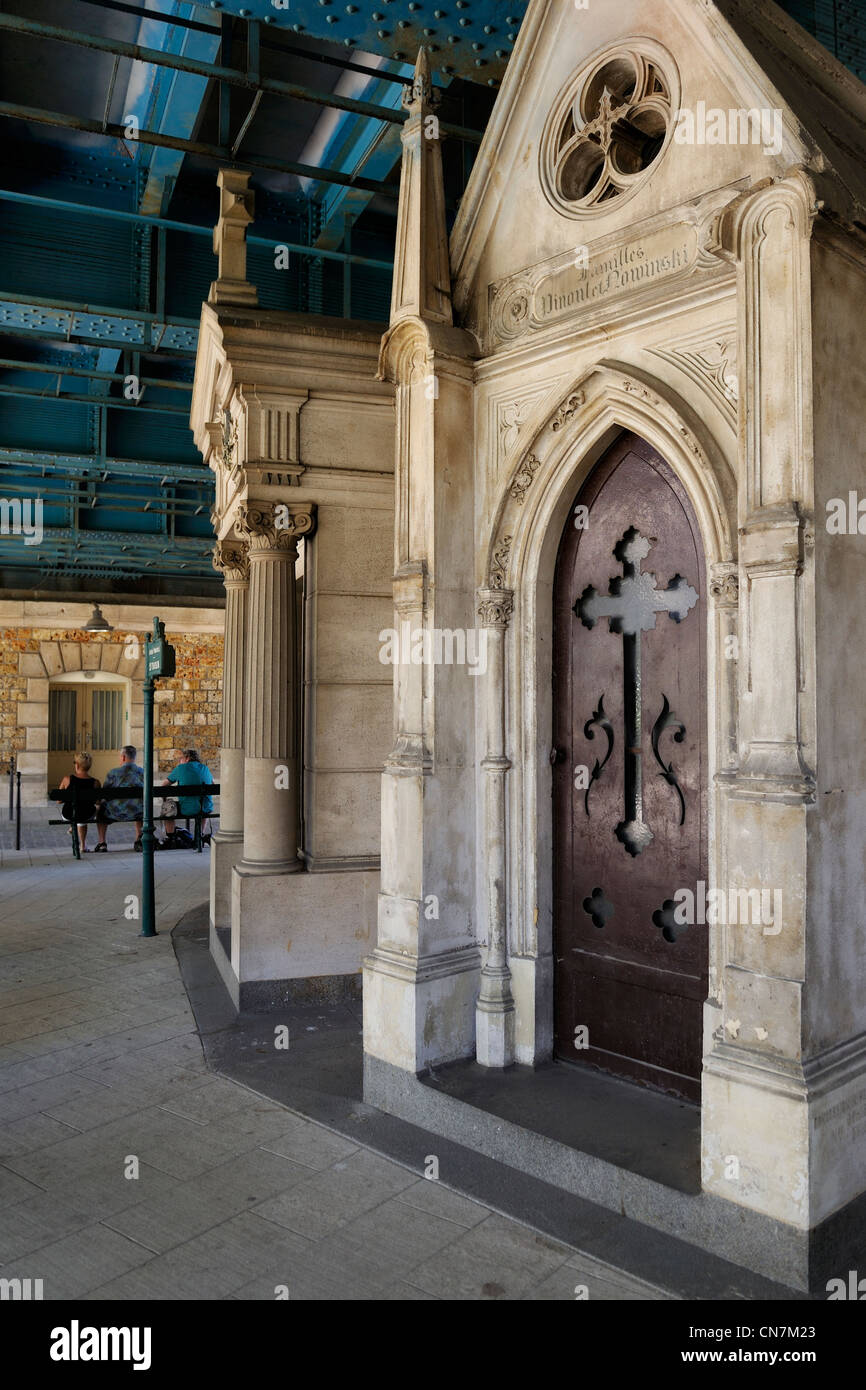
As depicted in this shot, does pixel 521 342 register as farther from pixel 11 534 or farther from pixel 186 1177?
pixel 11 534

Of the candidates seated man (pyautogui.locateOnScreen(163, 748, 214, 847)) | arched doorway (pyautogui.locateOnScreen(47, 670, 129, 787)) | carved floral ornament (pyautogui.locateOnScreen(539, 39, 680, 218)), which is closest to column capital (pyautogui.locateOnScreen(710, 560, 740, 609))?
carved floral ornament (pyautogui.locateOnScreen(539, 39, 680, 218))

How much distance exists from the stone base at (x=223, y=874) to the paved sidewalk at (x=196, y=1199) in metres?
1.25

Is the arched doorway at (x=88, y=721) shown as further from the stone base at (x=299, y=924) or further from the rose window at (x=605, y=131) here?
the rose window at (x=605, y=131)

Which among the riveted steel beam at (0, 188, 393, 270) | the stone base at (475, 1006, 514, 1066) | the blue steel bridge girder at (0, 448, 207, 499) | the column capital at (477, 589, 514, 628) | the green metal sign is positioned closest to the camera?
the stone base at (475, 1006, 514, 1066)

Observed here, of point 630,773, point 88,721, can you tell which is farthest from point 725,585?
point 88,721

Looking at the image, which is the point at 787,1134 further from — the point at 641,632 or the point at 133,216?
the point at 133,216

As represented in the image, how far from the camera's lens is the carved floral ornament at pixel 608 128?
3605 mm

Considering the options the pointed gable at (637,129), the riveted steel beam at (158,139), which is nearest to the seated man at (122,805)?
the riveted steel beam at (158,139)

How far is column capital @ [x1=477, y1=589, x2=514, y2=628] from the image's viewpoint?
4078 mm

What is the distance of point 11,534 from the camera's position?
511 inches

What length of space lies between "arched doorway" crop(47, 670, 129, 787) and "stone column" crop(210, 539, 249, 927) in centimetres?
1416

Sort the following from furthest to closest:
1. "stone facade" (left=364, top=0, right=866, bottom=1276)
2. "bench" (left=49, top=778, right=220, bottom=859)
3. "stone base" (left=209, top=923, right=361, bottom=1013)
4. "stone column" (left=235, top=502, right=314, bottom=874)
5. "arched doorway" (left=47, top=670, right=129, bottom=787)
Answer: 1. "arched doorway" (left=47, top=670, right=129, bottom=787)
2. "bench" (left=49, top=778, right=220, bottom=859)
3. "stone column" (left=235, top=502, right=314, bottom=874)
4. "stone base" (left=209, top=923, right=361, bottom=1013)
5. "stone facade" (left=364, top=0, right=866, bottom=1276)

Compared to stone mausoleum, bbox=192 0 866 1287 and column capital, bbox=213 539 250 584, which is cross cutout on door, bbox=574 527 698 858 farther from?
column capital, bbox=213 539 250 584
